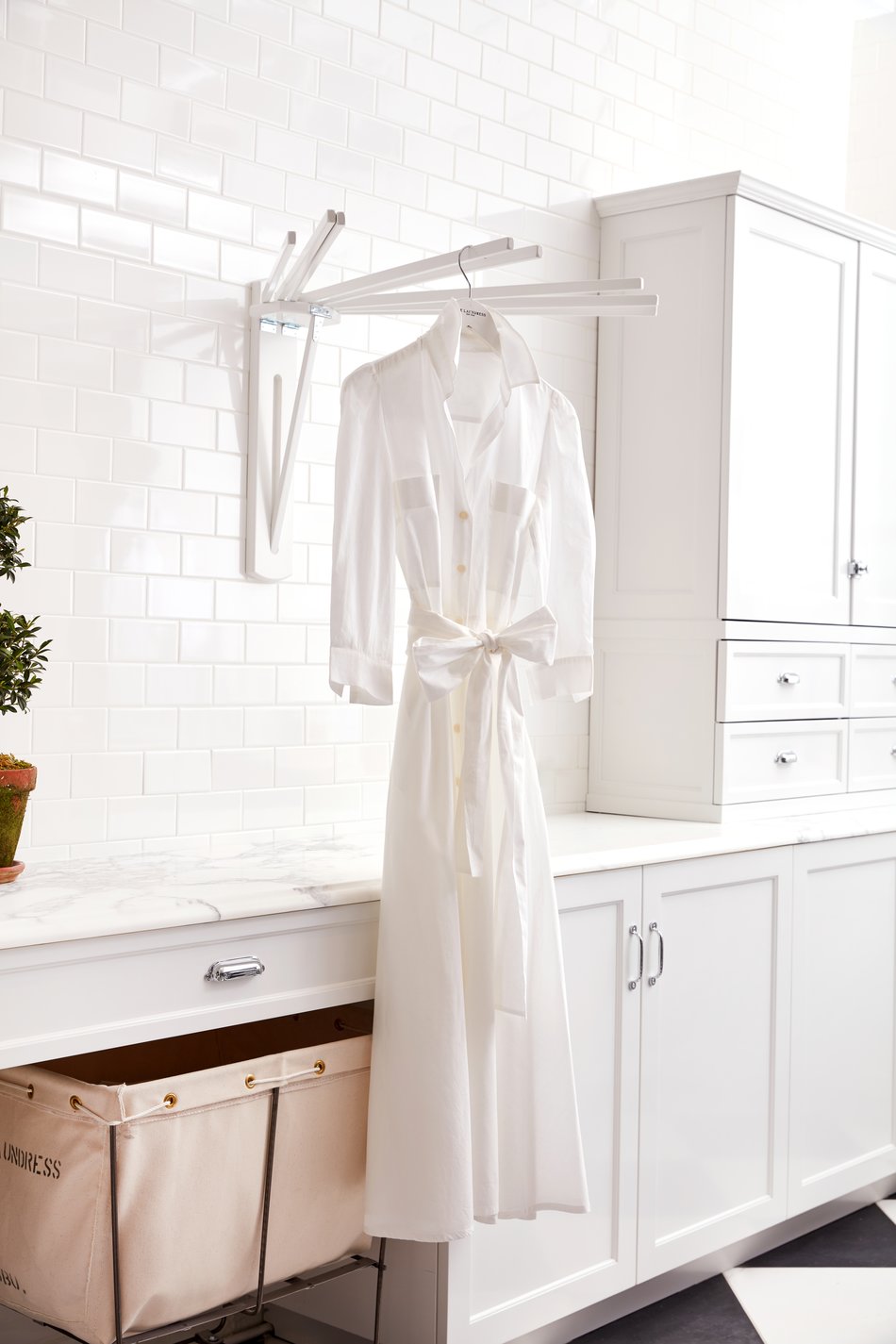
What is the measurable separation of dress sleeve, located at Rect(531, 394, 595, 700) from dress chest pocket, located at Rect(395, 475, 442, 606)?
0.26 metres

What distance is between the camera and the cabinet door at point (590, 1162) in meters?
2.25

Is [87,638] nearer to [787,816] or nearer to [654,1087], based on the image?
[654,1087]

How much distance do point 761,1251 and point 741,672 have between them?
1243 millimetres

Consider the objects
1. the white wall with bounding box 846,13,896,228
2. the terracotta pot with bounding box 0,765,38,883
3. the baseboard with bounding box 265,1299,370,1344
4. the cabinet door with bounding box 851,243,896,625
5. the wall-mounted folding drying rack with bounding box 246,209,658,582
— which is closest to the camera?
the terracotta pot with bounding box 0,765,38,883

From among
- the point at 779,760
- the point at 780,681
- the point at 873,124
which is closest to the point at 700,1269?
the point at 779,760

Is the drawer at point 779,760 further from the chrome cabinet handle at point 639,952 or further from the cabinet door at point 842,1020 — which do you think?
the chrome cabinet handle at point 639,952

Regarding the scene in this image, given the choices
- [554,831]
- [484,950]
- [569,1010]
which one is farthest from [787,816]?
[484,950]

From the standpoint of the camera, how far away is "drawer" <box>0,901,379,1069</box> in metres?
1.67

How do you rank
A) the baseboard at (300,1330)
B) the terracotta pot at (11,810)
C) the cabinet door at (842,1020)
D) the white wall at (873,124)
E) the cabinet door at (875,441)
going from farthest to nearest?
1. the white wall at (873,124)
2. the cabinet door at (875,441)
3. the cabinet door at (842,1020)
4. the baseboard at (300,1330)
5. the terracotta pot at (11,810)

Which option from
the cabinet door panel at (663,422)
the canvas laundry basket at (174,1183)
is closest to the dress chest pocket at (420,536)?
the canvas laundry basket at (174,1183)

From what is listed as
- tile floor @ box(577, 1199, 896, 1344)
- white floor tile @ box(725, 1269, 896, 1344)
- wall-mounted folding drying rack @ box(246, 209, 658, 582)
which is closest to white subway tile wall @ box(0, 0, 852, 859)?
wall-mounted folding drying rack @ box(246, 209, 658, 582)

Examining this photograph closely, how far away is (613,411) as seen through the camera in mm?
3135

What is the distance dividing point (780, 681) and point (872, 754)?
43 cm

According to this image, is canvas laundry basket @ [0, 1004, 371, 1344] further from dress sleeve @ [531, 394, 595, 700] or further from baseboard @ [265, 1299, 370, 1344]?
dress sleeve @ [531, 394, 595, 700]
